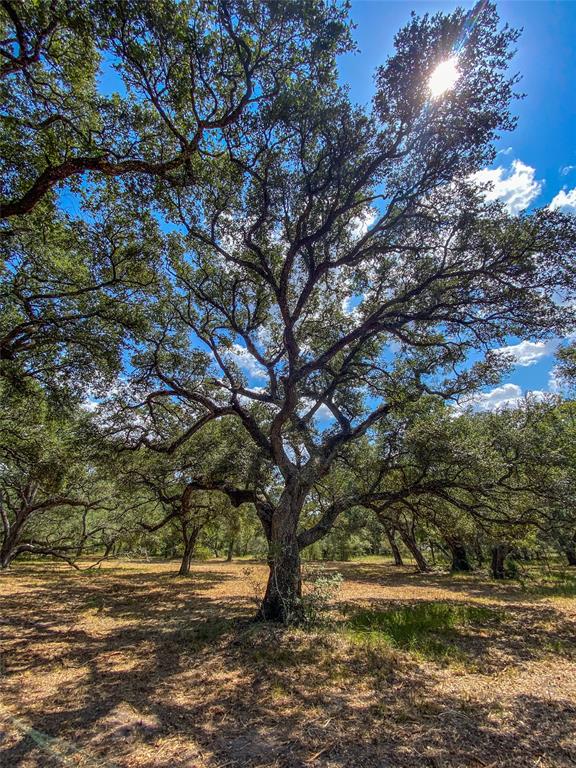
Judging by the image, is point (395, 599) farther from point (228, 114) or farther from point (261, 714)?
point (228, 114)

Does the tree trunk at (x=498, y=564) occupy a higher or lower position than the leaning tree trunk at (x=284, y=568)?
lower

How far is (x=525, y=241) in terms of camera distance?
7184 millimetres

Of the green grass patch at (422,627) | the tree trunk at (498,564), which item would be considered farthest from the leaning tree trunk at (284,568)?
the tree trunk at (498,564)

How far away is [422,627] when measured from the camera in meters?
7.83

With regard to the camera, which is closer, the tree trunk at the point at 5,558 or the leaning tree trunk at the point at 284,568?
the leaning tree trunk at the point at 284,568

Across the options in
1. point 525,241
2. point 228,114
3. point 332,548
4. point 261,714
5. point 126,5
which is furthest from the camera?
point 332,548

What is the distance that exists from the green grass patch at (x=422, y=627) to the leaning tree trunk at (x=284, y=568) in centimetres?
134

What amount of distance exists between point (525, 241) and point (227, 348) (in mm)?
8248

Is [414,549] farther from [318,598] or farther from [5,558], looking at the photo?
[5,558]

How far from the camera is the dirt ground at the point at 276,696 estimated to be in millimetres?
3248

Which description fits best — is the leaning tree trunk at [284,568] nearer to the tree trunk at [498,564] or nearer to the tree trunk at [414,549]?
the tree trunk at [498,564]

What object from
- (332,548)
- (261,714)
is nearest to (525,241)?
(261,714)

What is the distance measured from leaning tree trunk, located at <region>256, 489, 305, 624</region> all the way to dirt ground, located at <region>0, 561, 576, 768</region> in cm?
54

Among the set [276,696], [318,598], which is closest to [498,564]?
[318,598]
